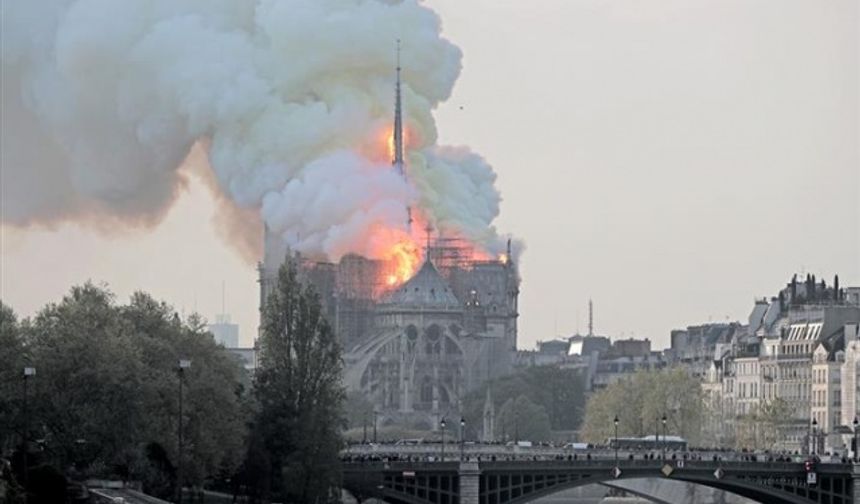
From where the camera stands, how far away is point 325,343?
383ft

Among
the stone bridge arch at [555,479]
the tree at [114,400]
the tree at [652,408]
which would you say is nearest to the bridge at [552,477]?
the stone bridge arch at [555,479]

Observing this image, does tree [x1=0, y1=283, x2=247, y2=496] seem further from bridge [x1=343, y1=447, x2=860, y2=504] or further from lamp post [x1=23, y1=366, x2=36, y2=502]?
bridge [x1=343, y1=447, x2=860, y2=504]

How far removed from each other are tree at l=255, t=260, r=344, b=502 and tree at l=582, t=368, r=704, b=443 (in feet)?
201

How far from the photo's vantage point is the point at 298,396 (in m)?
115

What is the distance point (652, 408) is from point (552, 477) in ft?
194

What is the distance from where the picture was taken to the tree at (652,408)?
7092 inches

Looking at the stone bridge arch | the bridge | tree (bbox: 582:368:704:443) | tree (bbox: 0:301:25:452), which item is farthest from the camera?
tree (bbox: 582:368:704:443)

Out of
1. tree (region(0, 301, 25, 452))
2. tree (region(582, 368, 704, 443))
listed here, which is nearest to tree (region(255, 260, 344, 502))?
tree (region(0, 301, 25, 452))

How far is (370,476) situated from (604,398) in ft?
231

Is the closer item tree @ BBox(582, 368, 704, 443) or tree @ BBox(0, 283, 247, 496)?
tree @ BBox(0, 283, 247, 496)

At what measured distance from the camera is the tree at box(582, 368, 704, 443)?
180 metres

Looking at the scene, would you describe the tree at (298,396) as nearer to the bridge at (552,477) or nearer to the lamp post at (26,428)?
the bridge at (552,477)

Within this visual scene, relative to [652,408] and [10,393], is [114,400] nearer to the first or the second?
[10,393]

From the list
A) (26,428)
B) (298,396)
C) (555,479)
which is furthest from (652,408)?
(26,428)
